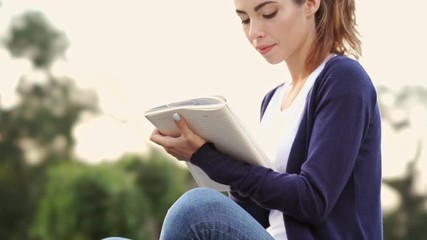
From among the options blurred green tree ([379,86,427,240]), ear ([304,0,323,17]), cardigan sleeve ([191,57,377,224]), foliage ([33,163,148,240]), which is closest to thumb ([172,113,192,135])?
cardigan sleeve ([191,57,377,224])

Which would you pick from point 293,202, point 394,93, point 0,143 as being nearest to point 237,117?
point 293,202

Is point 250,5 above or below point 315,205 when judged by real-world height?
above

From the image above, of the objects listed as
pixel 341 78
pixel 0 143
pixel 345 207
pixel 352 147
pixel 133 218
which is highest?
pixel 341 78

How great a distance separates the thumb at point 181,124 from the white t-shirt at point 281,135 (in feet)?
0.52

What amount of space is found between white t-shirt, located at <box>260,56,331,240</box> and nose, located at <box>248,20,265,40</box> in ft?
0.43

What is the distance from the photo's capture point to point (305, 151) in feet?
4.73

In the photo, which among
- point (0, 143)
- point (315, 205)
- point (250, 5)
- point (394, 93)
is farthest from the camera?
point (0, 143)

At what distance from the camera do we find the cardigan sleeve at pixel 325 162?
1364 mm

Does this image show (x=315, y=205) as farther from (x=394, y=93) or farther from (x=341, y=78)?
(x=394, y=93)

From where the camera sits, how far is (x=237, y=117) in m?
1.38

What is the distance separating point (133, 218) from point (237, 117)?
1242 centimetres

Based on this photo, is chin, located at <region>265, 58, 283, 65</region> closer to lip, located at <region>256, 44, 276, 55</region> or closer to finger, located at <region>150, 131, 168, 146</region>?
lip, located at <region>256, 44, 276, 55</region>

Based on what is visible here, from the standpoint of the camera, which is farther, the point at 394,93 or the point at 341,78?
the point at 394,93

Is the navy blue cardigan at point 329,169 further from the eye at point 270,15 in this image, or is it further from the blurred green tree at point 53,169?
the blurred green tree at point 53,169
